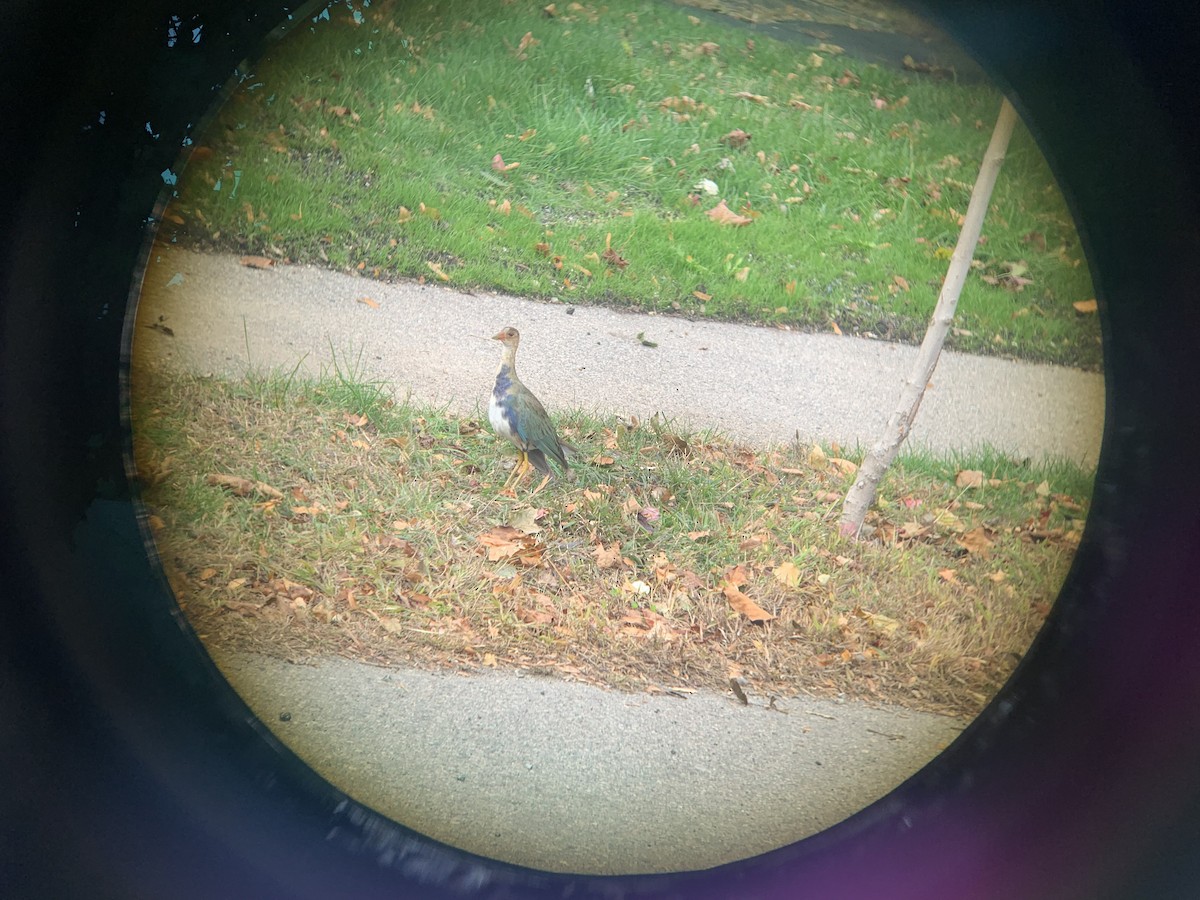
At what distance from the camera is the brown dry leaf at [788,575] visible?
1210mm

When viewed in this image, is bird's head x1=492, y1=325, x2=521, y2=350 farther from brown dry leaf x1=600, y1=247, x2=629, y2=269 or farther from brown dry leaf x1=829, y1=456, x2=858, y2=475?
brown dry leaf x1=829, y1=456, x2=858, y2=475

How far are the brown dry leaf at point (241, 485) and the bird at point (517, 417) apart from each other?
0.35 m

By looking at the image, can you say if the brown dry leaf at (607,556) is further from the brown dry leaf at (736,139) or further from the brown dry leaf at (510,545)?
the brown dry leaf at (736,139)

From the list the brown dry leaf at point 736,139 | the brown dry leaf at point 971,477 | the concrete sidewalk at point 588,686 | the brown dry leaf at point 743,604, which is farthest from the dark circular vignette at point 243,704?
the brown dry leaf at point 743,604

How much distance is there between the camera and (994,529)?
1.19 meters

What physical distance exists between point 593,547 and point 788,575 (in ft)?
0.99

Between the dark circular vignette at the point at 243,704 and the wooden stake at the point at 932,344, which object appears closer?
the dark circular vignette at the point at 243,704

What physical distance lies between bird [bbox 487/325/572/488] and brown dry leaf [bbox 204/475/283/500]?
35cm

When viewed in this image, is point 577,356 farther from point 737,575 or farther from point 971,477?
point 971,477

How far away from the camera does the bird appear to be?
1160 mm

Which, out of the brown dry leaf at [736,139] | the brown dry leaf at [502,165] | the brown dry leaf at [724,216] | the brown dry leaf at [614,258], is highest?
the brown dry leaf at [736,139]

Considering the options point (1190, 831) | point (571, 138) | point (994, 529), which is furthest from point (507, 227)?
point (1190, 831)

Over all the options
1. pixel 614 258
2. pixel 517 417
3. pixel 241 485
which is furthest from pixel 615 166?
pixel 241 485

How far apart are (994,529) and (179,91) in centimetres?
130
